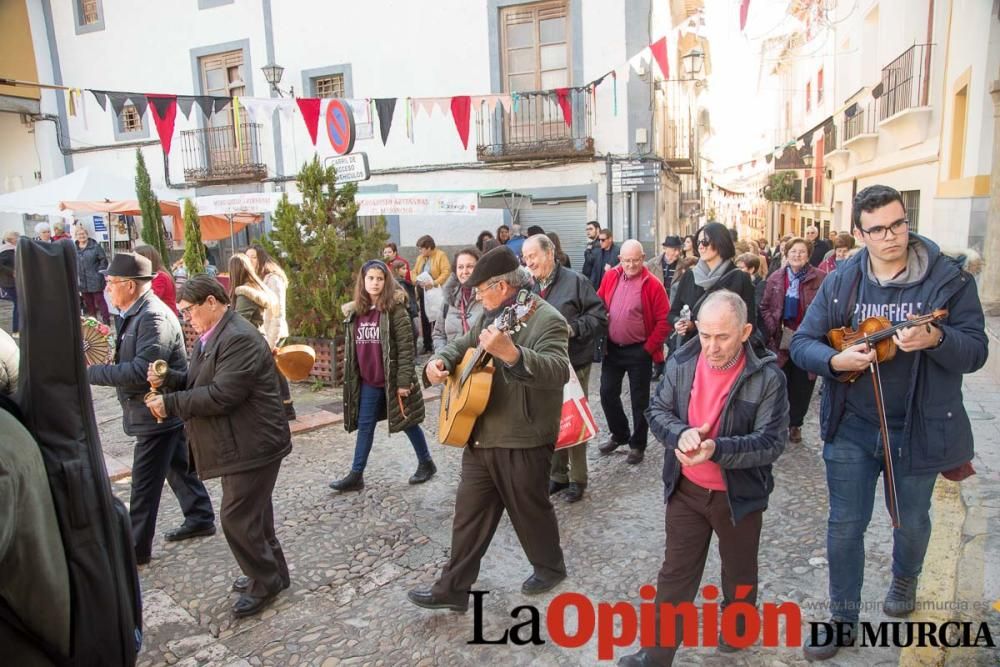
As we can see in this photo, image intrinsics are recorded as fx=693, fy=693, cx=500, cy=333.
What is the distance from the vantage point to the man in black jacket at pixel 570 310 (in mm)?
4691

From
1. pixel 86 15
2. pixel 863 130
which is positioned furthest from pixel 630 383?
pixel 86 15

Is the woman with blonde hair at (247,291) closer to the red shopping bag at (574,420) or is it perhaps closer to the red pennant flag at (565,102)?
the red shopping bag at (574,420)

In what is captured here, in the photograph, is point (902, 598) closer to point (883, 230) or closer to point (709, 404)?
point (709, 404)

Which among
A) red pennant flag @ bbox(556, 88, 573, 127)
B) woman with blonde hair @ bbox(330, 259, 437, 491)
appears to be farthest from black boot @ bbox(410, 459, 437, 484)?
red pennant flag @ bbox(556, 88, 573, 127)

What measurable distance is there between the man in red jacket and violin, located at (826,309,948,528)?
7.54 ft

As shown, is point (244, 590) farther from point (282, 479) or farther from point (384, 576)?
point (282, 479)

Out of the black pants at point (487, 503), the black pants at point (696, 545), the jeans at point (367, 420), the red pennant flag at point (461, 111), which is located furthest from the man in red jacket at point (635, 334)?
the red pennant flag at point (461, 111)

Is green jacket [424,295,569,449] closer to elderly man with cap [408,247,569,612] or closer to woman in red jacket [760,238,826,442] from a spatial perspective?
elderly man with cap [408,247,569,612]

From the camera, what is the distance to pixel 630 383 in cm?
536

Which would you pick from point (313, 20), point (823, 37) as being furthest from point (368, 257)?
point (823, 37)

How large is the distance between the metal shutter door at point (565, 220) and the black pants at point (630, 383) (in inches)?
384

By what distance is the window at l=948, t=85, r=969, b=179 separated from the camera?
1031 cm

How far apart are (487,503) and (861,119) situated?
16.0m

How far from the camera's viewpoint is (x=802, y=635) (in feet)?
10.3
